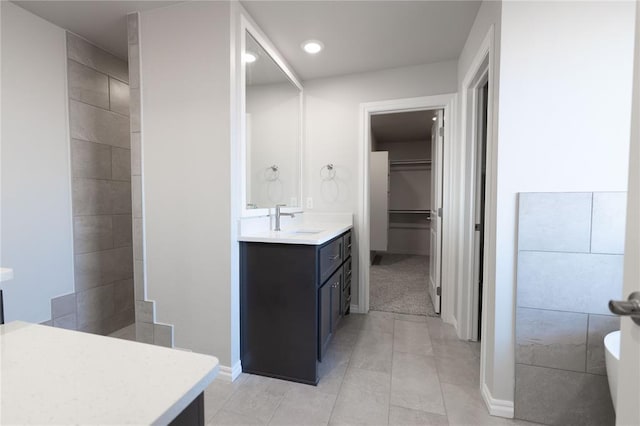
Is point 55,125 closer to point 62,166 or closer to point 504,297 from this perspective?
point 62,166

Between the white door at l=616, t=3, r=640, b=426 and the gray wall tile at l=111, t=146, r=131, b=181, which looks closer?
the white door at l=616, t=3, r=640, b=426

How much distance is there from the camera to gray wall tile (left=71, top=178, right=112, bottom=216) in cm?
216

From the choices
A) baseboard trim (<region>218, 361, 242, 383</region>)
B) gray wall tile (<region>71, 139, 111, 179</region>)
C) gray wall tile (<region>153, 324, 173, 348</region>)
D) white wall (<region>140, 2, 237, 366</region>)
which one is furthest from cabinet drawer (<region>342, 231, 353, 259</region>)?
gray wall tile (<region>71, 139, 111, 179</region>)

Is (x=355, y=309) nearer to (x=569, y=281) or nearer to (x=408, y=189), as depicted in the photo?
(x=569, y=281)

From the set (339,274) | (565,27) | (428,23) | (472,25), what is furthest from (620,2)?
(339,274)

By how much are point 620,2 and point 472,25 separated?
86cm

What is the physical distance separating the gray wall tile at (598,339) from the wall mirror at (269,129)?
79.4 inches

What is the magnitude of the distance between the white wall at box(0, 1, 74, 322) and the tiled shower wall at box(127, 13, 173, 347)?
60 cm

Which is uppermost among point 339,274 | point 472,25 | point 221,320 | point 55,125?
point 472,25

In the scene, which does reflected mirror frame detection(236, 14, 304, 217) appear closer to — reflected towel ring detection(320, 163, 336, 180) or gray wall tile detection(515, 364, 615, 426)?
reflected towel ring detection(320, 163, 336, 180)

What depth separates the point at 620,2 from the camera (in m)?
1.31

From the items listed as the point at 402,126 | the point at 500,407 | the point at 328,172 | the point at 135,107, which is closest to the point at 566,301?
the point at 500,407

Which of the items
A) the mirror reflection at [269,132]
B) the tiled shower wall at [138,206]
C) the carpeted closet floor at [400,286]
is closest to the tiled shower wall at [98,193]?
the tiled shower wall at [138,206]

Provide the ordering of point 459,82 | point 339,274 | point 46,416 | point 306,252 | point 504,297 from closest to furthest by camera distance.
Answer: point 46,416 → point 504,297 → point 306,252 → point 339,274 → point 459,82
